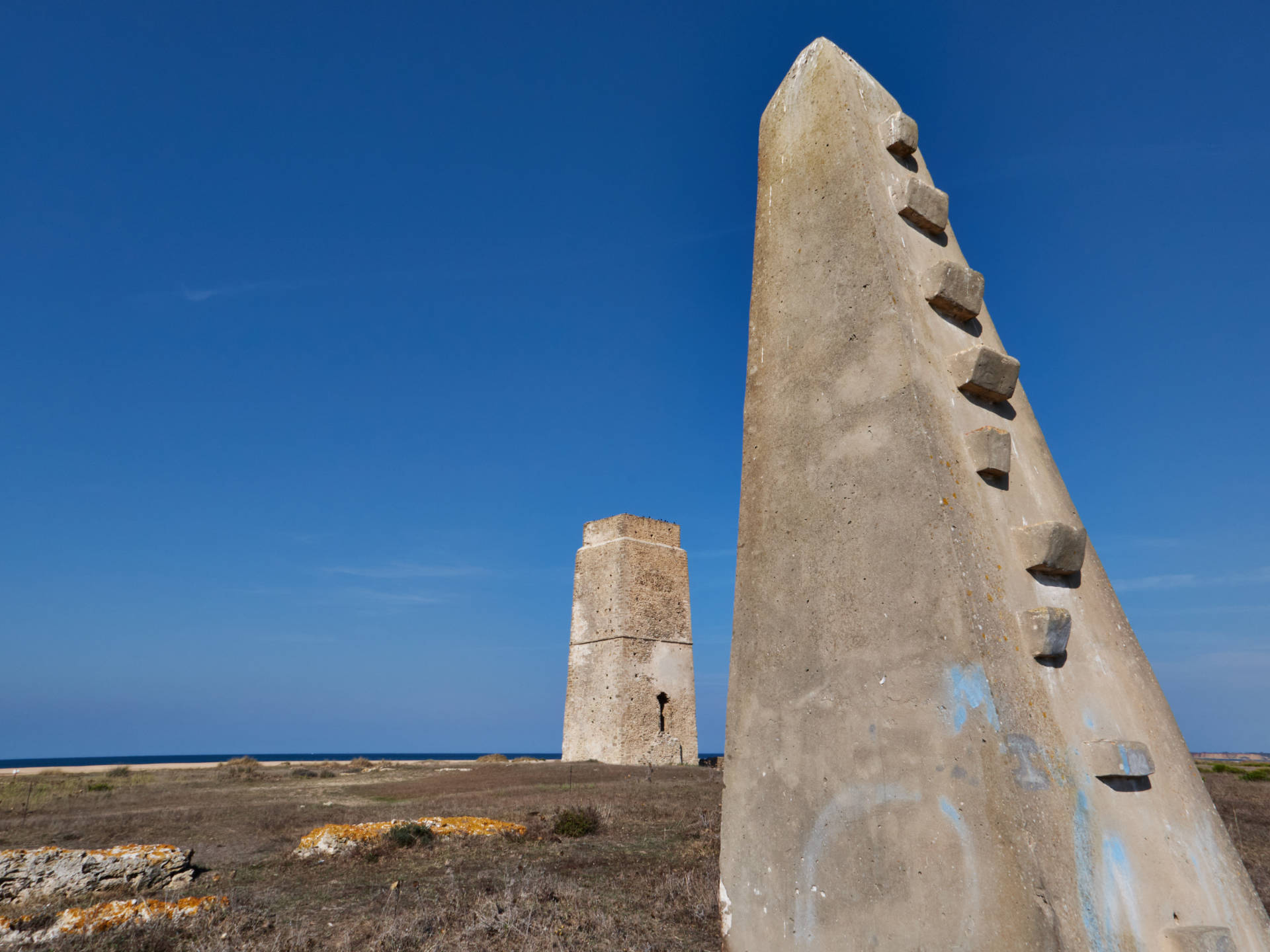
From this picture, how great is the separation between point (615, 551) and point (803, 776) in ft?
70.2

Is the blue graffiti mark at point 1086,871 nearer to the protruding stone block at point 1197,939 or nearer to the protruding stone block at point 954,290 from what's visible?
the protruding stone block at point 1197,939

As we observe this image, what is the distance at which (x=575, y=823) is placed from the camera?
9172mm

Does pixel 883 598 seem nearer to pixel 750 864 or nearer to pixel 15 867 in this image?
pixel 750 864

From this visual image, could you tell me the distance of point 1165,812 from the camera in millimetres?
2223

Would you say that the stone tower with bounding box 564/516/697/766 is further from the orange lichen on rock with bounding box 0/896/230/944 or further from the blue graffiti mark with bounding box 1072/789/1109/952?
the blue graffiti mark with bounding box 1072/789/1109/952

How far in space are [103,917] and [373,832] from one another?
11.2 feet

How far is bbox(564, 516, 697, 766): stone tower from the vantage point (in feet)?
75.0

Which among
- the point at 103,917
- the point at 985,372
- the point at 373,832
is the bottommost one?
the point at 103,917

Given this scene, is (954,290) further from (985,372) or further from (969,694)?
(969,694)

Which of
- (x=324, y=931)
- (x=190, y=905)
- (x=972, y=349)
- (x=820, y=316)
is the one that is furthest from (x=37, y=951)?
(x=972, y=349)

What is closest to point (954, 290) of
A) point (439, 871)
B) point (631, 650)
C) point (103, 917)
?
point (103, 917)

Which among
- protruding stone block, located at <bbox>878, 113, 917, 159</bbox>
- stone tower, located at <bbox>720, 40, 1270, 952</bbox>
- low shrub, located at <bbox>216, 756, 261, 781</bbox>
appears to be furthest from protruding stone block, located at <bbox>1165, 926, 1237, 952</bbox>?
low shrub, located at <bbox>216, 756, 261, 781</bbox>

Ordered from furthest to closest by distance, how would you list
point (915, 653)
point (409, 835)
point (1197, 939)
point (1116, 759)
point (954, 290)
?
point (409, 835), point (954, 290), point (915, 653), point (1116, 759), point (1197, 939)

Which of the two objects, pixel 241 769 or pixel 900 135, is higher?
pixel 241 769
